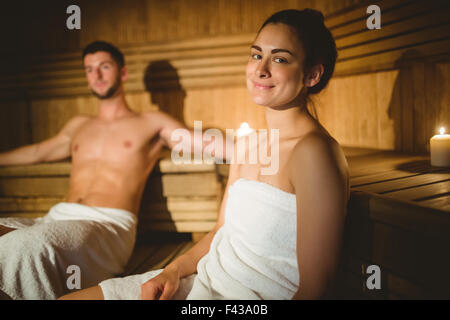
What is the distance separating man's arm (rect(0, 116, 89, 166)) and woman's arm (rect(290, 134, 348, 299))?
2332 mm

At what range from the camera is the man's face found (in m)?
2.61

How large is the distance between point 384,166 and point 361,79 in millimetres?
987

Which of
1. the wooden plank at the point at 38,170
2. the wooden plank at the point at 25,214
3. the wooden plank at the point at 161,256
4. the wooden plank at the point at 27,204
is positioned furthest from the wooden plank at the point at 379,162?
the wooden plank at the point at 25,214

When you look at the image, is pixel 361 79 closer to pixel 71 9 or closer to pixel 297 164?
pixel 297 164

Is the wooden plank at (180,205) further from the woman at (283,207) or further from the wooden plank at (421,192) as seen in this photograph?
the wooden plank at (421,192)

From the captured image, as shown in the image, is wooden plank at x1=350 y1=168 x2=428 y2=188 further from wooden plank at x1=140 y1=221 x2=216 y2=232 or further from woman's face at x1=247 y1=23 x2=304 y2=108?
wooden plank at x1=140 y1=221 x2=216 y2=232

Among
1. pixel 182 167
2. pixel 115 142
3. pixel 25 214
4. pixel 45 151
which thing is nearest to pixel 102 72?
pixel 115 142

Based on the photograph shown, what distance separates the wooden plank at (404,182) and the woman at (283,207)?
14.7 inches

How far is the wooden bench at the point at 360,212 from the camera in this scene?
1.10 m

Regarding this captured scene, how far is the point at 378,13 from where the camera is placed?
2402 mm

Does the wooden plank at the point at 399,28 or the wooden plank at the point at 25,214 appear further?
the wooden plank at the point at 25,214

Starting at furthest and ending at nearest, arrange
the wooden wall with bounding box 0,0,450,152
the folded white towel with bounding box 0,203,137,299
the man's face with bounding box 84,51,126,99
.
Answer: the man's face with bounding box 84,51,126,99, the wooden wall with bounding box 0,0,450,152, the folded white towel with bounding box 0,203,137,299

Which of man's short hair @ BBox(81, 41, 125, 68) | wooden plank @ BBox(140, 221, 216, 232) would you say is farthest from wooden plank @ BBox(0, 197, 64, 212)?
man's short hair @ BBox(81, 41, 125, 68)
